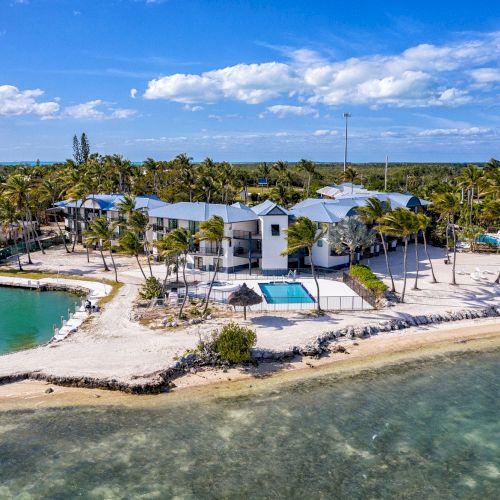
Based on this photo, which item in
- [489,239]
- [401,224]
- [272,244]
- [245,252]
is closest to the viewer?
[401,224]

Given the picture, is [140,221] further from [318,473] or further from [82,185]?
[318,473]

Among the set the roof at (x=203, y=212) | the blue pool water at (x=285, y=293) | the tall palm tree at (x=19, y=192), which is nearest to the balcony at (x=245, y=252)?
the roof at (x=203, y=212)

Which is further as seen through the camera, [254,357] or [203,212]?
[203,212]

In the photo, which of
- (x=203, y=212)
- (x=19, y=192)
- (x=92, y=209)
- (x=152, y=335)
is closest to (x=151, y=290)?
(x=152, y=335)

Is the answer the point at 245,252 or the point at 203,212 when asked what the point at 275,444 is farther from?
the point at 203,212

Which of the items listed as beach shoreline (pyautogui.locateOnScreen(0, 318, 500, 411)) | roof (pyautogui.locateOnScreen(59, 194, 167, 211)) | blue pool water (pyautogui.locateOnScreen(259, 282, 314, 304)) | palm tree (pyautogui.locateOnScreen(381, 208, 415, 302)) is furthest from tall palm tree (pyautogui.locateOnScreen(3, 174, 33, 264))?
palm tree (pyautogui.locateOnScreen(381, 208, 415, 302))

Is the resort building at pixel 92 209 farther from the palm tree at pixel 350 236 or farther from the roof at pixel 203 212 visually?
the palm tree at pixel 350 236
